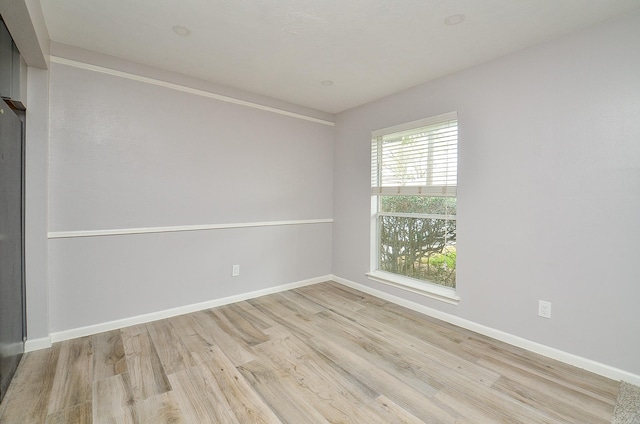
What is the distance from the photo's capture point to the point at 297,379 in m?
1.94

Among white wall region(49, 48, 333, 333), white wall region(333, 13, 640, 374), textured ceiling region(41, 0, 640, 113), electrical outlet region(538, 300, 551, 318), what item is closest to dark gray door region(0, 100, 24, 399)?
white wall region(49, 48, 333, 333)

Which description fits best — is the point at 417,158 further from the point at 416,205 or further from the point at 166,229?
the point at 166,229

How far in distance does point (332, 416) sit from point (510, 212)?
2.13 m

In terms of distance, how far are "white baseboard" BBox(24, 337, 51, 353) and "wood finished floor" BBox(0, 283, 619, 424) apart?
0.06m

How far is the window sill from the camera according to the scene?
2877 millimetres

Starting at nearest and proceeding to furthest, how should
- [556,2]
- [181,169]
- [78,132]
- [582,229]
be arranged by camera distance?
[556,2] → [582,229] → [78,132] → [181,169]

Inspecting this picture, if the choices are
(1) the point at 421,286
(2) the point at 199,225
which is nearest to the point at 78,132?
(2) the point at 199,225

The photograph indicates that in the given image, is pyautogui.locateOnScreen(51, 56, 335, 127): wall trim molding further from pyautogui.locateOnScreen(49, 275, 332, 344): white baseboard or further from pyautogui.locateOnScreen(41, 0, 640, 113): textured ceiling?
pyautogui.locateOnScreen(49, 275, 332, 344): white baseboard

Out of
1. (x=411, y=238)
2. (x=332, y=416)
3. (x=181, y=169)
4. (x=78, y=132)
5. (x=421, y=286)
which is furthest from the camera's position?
(x=411, y=238)

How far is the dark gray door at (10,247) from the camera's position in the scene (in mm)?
1710

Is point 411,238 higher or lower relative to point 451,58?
lower

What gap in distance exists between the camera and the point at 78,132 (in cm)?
243

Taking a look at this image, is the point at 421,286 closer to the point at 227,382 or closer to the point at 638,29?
the point at 227,382

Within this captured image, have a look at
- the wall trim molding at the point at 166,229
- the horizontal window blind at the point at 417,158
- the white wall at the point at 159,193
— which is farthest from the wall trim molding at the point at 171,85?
the wall trim molding at the point at 166,229
